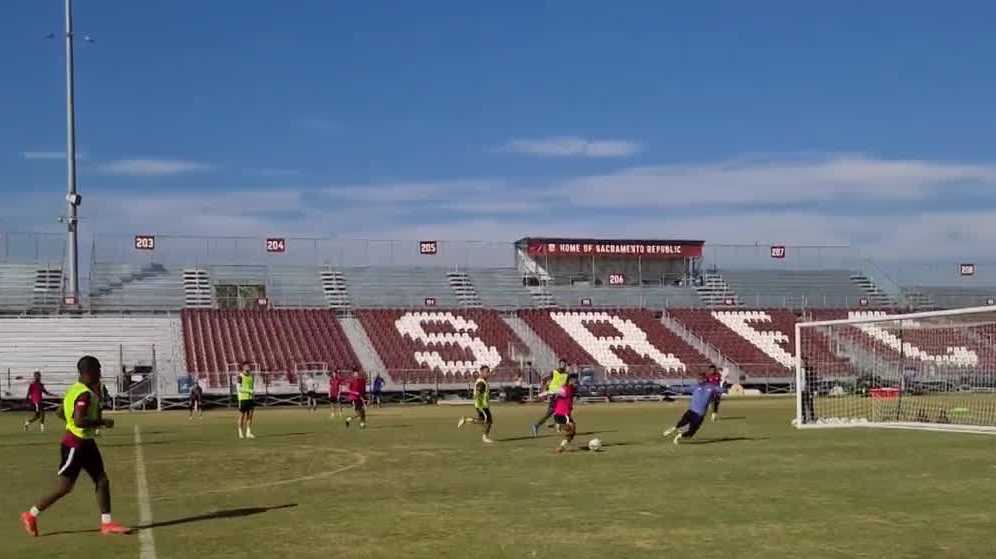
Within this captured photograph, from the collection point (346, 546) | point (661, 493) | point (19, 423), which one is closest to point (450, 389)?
point (19, 423)

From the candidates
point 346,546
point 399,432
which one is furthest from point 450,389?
point 346,546

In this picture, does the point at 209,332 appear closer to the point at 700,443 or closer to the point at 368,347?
the point at 368,347

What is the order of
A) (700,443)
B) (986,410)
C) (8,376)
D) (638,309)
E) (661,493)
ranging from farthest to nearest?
1. (638,309)
2. (8,376)
3. (986,410)
4. (700,443)
5. (661,493)

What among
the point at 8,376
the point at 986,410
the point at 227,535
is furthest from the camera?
the point at 8,376

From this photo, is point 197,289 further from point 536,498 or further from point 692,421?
point 536,498

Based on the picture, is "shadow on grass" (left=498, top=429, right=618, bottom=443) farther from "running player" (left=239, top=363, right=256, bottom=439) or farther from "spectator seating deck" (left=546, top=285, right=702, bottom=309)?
"spectator seating deck" (left=546, top=285, right=702, bottom=309)

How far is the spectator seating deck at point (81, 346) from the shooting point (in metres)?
57.8

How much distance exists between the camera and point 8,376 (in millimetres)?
55469

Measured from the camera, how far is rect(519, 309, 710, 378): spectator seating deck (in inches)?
2618

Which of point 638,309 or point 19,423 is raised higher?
point 638,309

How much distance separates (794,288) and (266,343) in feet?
141

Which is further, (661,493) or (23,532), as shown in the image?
(661,493)

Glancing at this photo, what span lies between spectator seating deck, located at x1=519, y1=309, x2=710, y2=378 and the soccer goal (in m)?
23.0

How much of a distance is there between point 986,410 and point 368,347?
128ft
